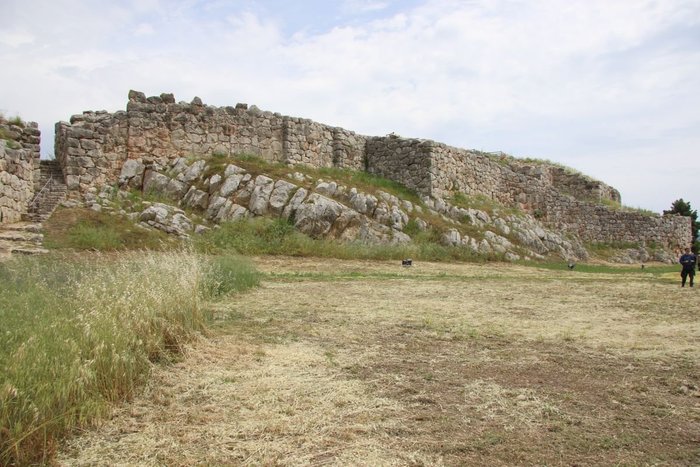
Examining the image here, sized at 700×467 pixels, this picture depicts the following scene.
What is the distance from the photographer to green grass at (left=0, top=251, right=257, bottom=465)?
3.80 m

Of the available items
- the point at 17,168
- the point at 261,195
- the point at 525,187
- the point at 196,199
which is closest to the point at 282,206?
the point at 261,195

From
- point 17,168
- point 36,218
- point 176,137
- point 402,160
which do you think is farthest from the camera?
point 402,160

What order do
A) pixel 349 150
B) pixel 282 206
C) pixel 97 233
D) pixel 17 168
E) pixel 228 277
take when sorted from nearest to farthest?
pixel 228 277, pixel 17 168, pixel 97 233, pixel 282 206, pixel 349 150

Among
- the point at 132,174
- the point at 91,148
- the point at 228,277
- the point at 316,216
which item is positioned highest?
the point at 91,148

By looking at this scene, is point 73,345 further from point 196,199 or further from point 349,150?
point 349,150

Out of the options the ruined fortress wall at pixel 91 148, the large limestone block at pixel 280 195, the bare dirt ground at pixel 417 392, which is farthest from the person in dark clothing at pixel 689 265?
the ruined fortress wall at pixel 91 148

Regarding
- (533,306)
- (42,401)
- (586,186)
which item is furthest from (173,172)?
(586,186)

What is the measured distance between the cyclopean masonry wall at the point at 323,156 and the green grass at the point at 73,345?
516 inches

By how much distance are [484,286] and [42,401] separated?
12.1 metres

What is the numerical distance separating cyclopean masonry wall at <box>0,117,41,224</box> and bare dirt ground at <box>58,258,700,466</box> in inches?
374

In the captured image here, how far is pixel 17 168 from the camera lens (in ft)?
53.3

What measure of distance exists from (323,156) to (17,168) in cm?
1226

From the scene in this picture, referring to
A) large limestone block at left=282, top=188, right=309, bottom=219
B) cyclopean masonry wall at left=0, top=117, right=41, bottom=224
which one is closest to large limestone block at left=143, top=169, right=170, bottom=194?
cyclopean masonry wall at left=0, top=117, right=41, bottom=224

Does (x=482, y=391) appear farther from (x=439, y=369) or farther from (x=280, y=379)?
(x=280, y=379)
